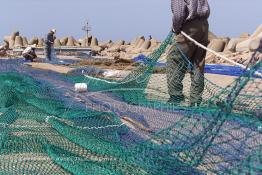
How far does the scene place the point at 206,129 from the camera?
3559 millimetres

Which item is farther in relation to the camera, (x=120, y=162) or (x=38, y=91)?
(x=38, y=91)

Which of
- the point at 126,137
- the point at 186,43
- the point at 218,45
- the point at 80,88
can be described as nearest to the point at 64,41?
the point at 218,45

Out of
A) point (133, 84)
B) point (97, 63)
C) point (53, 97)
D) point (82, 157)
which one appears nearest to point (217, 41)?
point (97, 63)

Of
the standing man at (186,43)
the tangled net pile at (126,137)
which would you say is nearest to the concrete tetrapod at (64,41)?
the standing man at (186,43)

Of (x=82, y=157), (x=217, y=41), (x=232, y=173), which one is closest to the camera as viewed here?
(x=232, y=173)

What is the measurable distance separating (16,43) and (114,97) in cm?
3831

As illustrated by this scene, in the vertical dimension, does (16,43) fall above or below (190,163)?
below

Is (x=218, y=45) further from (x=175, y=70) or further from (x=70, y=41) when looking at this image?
(x=70, y=41)

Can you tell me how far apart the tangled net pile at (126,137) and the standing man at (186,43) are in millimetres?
841

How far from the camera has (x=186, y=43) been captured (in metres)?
7.37

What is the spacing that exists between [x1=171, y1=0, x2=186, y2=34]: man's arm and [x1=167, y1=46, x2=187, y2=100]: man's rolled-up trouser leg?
1.03ft

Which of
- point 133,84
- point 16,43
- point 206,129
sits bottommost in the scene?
point 16,43

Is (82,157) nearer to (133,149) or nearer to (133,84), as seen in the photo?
(133,149)

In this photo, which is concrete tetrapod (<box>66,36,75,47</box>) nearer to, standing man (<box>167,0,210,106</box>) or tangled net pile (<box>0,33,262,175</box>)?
standing man (<box>167,0,210,106</box>)
